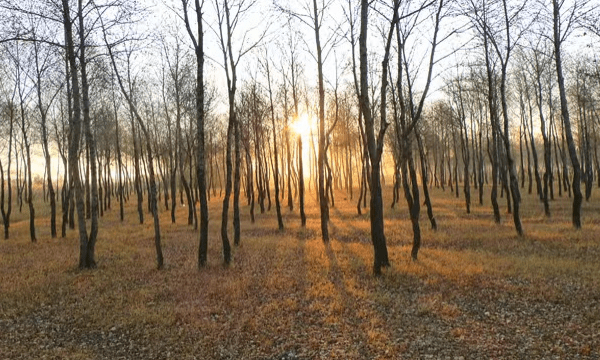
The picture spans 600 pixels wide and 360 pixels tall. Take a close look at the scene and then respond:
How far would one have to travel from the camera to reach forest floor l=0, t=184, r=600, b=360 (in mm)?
6492

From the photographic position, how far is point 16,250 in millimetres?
17141

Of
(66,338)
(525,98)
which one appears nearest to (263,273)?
(66,338)

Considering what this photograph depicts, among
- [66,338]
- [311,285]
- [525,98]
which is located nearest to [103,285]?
[66,338]

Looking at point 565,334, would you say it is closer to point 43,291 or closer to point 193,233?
point 43,291

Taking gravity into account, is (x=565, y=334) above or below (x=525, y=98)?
below

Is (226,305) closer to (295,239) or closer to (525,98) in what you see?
(295,239)

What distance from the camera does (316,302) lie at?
8594 millimetres

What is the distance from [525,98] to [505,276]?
92.6 ft

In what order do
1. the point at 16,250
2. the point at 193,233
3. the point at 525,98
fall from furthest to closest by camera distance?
the point at 525,98 < the point at 193,233 < the point at 16,250

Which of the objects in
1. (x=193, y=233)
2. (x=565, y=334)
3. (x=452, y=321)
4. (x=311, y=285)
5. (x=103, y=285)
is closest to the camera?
(x=565, y=334)

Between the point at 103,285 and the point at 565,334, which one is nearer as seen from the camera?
the point at 565,334

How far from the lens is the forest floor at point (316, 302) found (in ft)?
21.3

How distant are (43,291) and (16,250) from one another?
8941 mm

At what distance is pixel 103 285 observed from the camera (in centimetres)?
1077
